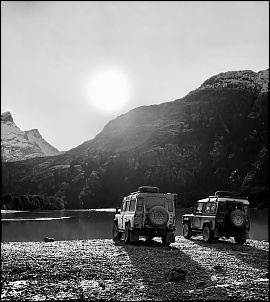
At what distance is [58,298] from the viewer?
13.1m

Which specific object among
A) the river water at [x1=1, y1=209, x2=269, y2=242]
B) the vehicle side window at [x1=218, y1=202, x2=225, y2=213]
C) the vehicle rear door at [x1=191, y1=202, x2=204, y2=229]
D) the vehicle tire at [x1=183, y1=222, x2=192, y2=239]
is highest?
the vehicle side window at [x1=218, y1=202, x2=225, y2=213]

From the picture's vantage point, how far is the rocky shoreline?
44.6ft

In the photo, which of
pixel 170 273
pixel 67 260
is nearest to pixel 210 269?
pixel 170 273

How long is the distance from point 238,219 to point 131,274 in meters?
13.6

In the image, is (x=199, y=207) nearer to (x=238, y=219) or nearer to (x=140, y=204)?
(x=238, y=219)

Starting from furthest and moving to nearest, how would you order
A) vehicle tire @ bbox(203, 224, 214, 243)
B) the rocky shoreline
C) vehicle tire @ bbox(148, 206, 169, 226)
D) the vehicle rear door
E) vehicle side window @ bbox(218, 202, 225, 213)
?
the vehicle rear door → vehicle tire @ bbox(203, 224, 214, 243) → vehicle side window @ bbox(218, 202, 225, 213) → vehicle tire @ bbox(148, 206, 169, 226) → the rocky shoreline

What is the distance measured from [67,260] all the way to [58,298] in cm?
709

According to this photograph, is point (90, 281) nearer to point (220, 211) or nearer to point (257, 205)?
point (220, 211)

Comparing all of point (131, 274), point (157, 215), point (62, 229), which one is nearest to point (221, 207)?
point (157, 215)

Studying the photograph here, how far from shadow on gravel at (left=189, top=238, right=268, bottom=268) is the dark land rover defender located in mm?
807

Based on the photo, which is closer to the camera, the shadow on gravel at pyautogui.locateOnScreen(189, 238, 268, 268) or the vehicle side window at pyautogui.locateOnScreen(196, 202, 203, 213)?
the shadow on gravel at pyautogui.locateOnScreen(189, 238, 268, 268)

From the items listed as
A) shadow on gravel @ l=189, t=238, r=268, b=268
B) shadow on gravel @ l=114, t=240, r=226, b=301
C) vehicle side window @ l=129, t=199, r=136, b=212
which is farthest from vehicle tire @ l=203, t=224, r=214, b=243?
vehicle side window @ l=129, t=199, r=136, b=212

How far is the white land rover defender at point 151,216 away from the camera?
2661 cm

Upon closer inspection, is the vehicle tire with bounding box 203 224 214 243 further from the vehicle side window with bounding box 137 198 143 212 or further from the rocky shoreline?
the vehicle side window with bounding box 137 198 143 212
